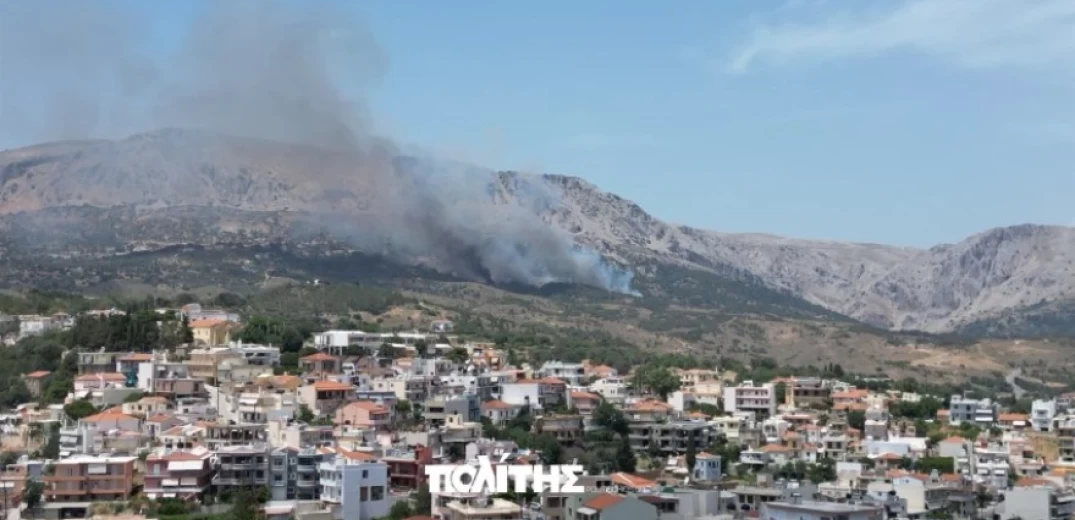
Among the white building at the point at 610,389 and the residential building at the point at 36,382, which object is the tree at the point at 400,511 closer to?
the white building at the point at 610,389

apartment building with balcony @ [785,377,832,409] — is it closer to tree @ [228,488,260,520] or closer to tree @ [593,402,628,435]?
tree @ [593,402,628,435]

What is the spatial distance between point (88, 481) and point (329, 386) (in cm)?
1476

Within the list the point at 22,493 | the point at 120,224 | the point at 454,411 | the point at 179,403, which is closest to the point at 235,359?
the point at 179,403

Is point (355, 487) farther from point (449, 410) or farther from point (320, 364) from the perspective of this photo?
point (320, 364)

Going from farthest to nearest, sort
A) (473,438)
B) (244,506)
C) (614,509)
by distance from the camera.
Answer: (473,438), (244,506), (614,509)

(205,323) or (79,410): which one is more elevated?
(205,323)

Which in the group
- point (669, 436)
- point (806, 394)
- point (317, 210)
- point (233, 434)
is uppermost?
point (317, 210)

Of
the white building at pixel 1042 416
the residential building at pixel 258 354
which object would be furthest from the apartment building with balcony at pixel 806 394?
the residential building at pixel 258 354

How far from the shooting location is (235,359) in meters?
64.9

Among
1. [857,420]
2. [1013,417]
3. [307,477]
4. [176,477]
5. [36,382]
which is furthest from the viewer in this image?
[1013,417]

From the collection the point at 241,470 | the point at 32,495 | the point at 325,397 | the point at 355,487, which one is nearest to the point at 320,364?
the point at 325,397

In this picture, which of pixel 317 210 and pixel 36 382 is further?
pixel 317 210

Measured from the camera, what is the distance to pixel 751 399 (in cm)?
7006

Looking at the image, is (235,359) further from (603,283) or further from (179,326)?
(603,283)
